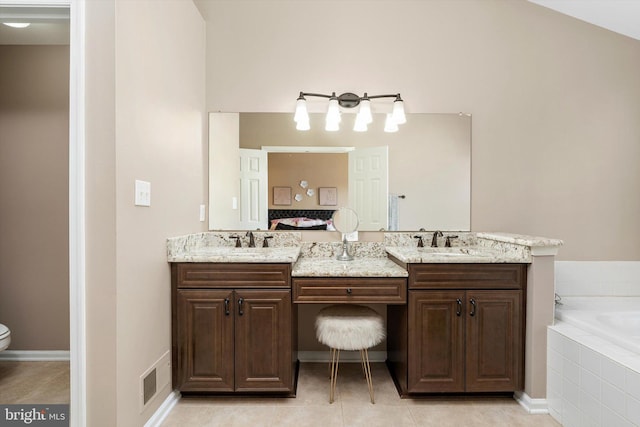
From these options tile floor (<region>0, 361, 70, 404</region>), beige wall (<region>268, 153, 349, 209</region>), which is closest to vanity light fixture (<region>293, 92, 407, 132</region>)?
beige wall (<region>268, 153, 349, 209</region>)

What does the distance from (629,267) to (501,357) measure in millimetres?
1492

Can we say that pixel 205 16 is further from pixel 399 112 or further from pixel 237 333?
pixel 237 333

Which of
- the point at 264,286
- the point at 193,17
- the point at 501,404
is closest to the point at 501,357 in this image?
the point at 501,404

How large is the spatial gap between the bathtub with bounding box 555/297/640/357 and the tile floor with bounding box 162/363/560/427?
22.8 inches

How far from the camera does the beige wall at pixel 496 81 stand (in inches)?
105

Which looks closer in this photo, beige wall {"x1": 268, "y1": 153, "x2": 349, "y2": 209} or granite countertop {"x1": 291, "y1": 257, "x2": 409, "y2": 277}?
granite countertop {"x1": 291, "y1": 257, "x2": 409, "y2": 277}

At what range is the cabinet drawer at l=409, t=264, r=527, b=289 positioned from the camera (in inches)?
81.7

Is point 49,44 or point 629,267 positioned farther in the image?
point 629,267

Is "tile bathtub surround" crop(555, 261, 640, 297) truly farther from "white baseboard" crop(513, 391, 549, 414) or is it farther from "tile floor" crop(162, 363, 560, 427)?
"tile floor" crop(162, 363, 560, 427)

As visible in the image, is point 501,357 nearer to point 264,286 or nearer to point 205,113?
point 264,286

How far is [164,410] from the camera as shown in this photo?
196 cm

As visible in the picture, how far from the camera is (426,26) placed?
267 cm

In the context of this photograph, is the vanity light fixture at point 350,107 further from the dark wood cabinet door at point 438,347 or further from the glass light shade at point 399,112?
the dark wood cabinet door at point 438,347

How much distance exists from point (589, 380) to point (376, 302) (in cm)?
110
